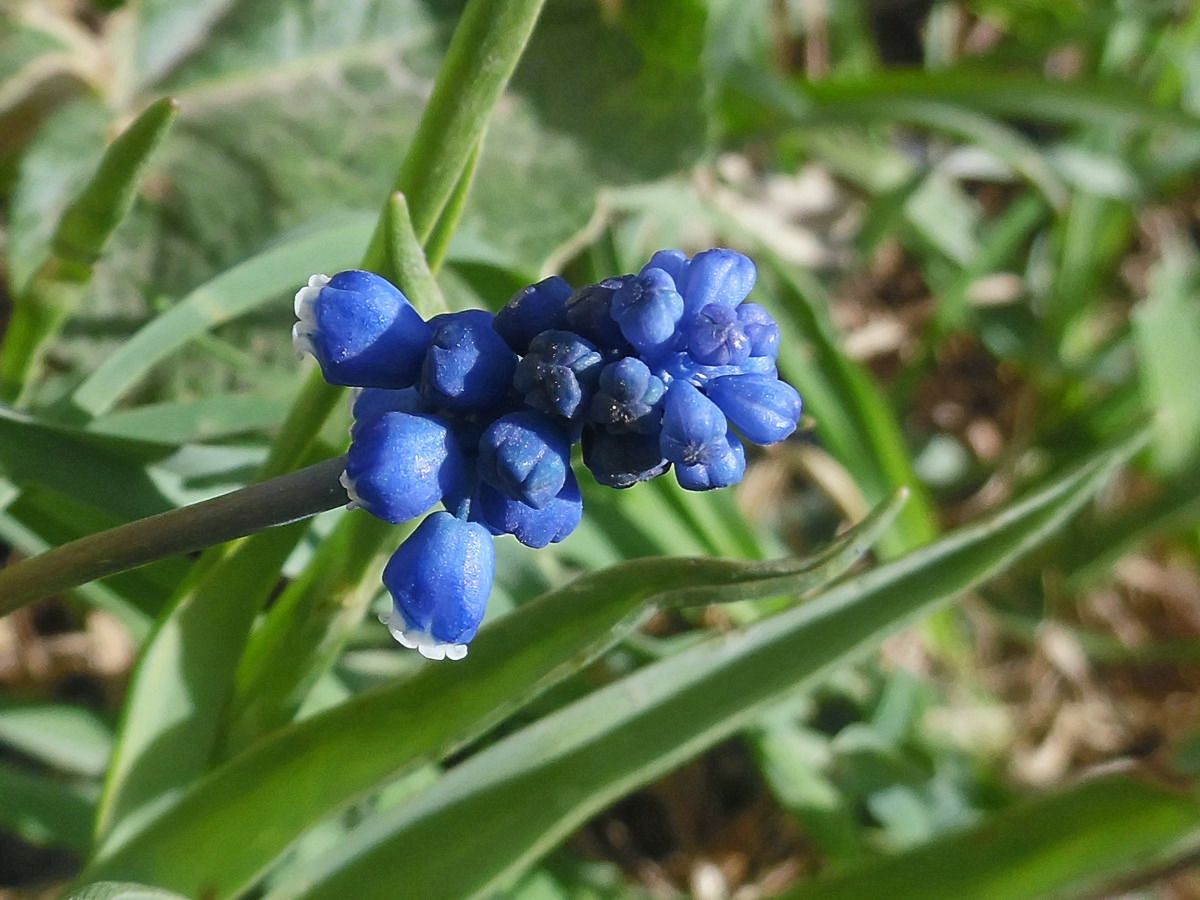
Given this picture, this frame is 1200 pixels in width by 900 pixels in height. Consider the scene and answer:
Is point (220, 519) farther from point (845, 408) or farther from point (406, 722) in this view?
point (845, 408)

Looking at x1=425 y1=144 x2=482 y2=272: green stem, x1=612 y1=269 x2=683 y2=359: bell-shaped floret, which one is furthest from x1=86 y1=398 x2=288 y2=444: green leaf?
x1=612 y1=269 x2=683 y2=359: bell-shaped floret

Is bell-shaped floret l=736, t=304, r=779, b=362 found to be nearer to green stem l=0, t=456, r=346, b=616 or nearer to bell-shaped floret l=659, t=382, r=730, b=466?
bell-shaped floret l=659, t=382, r=730, b=466

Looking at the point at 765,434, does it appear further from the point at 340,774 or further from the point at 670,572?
→ the point at 340,774

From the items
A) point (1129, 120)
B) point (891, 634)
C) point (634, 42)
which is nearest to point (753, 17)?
point (634, 42)

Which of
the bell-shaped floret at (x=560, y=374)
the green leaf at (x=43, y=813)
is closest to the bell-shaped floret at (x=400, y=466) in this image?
the bell-shaped floret at (x=560, y=374)

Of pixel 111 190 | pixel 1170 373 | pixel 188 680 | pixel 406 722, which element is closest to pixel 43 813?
pixel 188 680

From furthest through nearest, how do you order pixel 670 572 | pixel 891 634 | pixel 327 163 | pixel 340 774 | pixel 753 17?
pixel 753 17 < pixel 327 163 < pixel 891 634 < pixel 340 774 < pixel 670 572

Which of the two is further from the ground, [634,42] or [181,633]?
[634,42]

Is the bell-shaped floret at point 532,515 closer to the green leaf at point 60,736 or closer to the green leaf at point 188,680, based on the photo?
the green leaf at point 188,680
